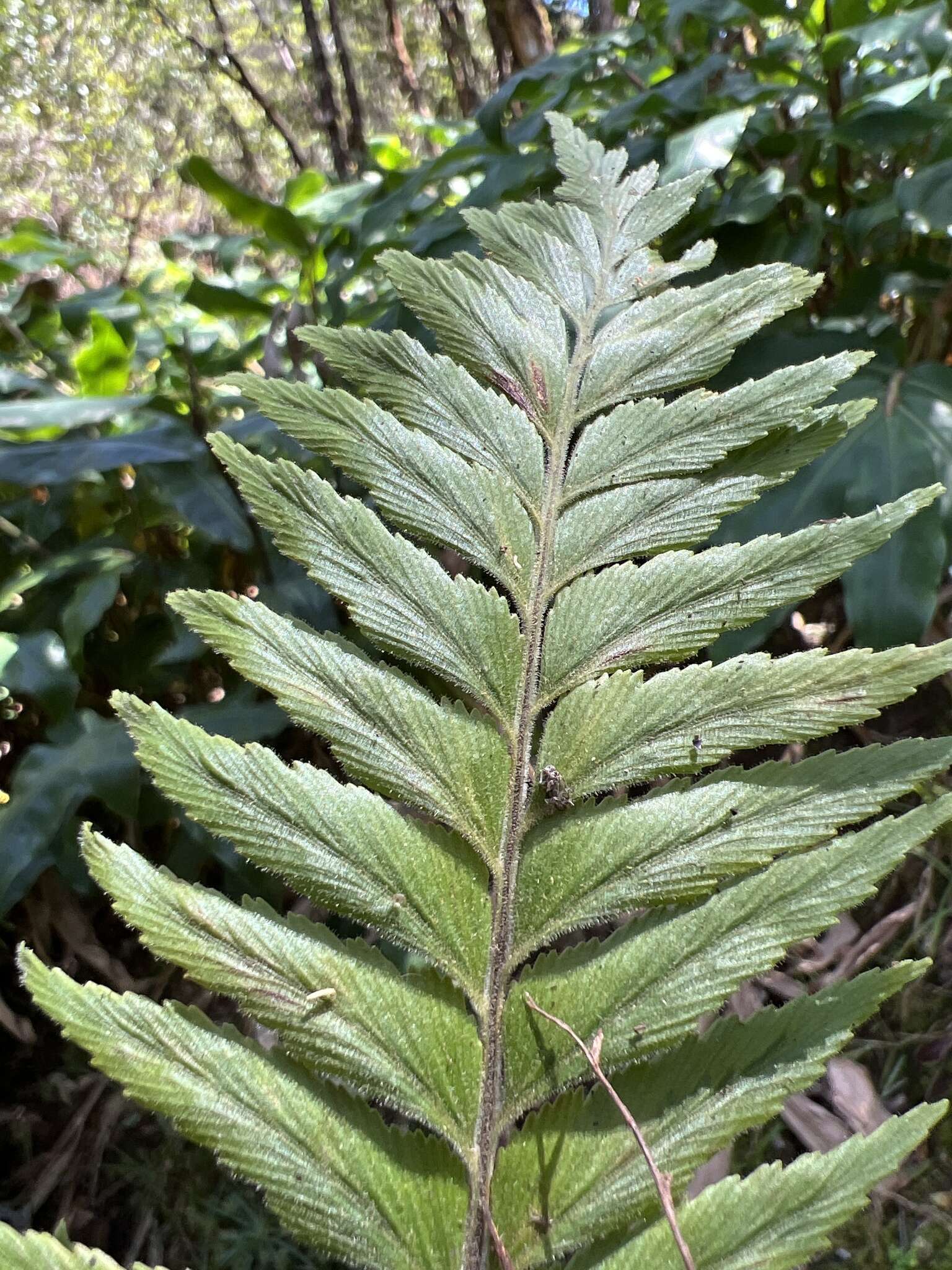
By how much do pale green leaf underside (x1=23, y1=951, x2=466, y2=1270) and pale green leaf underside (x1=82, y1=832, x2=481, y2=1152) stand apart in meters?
0.01

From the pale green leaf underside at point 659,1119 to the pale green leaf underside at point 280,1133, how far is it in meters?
0.02

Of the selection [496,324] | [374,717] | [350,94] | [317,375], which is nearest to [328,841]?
[374,717]

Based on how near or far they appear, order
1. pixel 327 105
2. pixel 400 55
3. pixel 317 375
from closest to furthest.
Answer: pixel 317 375
pixel 327 105
pixel 400 55

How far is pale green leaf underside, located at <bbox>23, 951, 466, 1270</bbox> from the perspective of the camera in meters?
0.26

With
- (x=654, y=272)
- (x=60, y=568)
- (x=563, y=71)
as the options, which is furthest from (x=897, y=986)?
(x=563, y=71)

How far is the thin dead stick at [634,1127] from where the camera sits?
25 cm

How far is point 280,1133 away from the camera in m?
0.27

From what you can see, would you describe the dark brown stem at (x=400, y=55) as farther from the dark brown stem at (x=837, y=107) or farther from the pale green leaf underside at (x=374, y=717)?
the pale green leaf underside at (x=374, y=717)

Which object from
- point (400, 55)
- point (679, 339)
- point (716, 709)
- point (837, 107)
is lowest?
point (716, 709)

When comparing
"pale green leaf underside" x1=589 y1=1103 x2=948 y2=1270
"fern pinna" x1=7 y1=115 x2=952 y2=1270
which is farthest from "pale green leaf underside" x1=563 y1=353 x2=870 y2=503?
"pale green leaf underside" x1=589 y1=1103 x2=948 y2=1270

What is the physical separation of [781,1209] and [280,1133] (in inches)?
5.9

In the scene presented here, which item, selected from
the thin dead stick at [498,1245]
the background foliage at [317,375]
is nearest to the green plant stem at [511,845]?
the thin dead stick at [498,1245]

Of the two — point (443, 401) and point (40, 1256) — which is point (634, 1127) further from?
point (443, 401)

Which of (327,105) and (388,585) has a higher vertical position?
(327,105)
